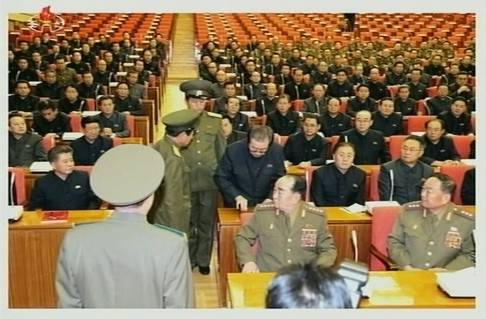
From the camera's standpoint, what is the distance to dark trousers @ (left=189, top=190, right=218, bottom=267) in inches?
186

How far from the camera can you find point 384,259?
3832mm

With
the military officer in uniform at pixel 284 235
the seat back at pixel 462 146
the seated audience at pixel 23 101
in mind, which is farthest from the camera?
the seated audience at pixel 23 101

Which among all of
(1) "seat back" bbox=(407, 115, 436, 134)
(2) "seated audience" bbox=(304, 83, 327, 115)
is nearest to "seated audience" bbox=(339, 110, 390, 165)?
(1) "seat back" bbox=(407, 115, 436, 134)

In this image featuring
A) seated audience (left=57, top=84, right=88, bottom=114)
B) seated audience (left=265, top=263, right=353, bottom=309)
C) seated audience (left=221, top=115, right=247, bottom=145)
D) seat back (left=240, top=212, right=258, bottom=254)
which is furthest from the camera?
seated audience (left=57, top=84, right=88, bottom=114)

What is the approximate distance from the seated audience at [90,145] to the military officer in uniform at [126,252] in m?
3.13

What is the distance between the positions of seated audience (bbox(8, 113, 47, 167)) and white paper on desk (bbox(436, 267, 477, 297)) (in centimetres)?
341

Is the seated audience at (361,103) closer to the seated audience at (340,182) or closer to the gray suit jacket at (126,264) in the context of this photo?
the seated audience at (340,182)

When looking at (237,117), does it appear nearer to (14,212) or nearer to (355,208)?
(355,208)

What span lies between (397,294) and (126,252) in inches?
46.1

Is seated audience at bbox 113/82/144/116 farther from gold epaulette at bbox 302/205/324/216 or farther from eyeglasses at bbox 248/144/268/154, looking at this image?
gold epaulette at bbox 302/205/324/216

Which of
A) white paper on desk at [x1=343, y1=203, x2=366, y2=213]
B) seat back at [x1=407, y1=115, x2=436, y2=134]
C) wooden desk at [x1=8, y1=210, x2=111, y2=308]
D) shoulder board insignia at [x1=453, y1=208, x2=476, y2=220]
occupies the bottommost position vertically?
wooden desk at [x1=8, y1=210, x2=111, y2=308]

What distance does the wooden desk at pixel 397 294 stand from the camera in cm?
290

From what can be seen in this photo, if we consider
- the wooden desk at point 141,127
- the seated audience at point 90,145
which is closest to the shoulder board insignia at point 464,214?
the seated audience at point 90,145

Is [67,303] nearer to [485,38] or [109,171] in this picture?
[109,171]
